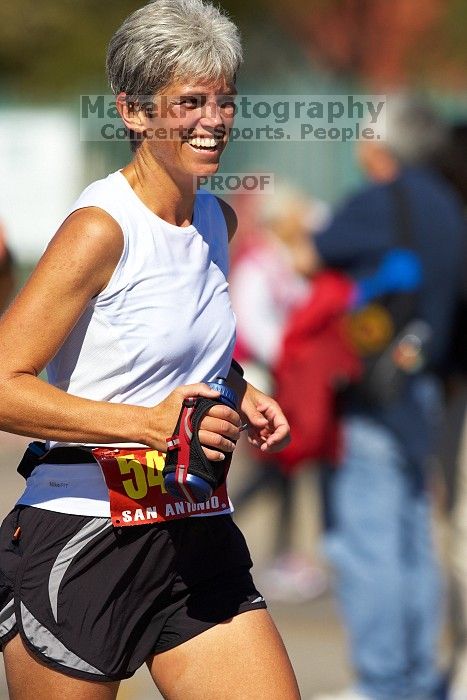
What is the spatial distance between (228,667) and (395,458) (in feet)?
8.04

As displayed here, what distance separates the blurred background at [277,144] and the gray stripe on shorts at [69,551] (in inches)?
48.1

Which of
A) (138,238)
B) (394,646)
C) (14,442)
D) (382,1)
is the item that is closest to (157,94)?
(138,238)

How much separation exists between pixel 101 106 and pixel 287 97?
7.19m

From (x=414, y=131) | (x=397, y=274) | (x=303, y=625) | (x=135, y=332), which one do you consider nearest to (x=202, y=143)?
(x=135, y=332)

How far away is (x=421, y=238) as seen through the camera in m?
5.20

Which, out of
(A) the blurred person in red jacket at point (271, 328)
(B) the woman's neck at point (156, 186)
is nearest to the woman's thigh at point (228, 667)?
(B) the woman's neck at point (156, 186)

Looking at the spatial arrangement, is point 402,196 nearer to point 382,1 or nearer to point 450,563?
point 450,563

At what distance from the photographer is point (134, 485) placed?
2.84 m

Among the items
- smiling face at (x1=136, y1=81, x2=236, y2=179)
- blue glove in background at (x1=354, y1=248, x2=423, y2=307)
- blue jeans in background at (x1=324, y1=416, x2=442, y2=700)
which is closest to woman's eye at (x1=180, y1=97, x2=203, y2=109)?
smiling face at (x1=136, y1=81, x2=236, y2=179)

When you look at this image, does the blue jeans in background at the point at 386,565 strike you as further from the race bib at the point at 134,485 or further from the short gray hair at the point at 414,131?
the race bib at the point at 134,485

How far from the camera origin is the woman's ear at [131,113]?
2916 millimetres

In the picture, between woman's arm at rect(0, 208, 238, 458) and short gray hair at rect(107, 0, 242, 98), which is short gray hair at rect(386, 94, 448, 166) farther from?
woman's arm at rect(0, 208, 238, 458)

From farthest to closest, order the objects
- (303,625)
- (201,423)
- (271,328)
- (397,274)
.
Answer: (271,328), (303,625), (397,274), (201,423)

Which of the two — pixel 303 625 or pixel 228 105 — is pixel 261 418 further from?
pixel 303 625
